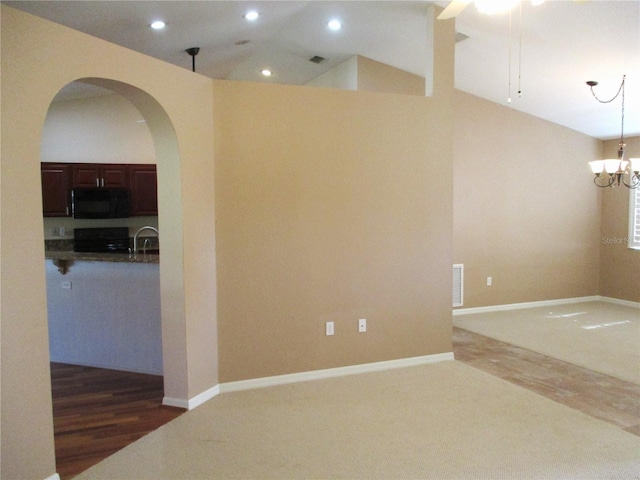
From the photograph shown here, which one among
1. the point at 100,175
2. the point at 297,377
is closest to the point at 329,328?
the point at 297,377

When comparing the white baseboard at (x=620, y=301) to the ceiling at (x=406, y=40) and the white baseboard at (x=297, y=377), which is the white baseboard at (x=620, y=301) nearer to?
the ceiling at (x=406, y=40)

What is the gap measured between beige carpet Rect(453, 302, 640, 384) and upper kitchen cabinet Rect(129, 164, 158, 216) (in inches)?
169

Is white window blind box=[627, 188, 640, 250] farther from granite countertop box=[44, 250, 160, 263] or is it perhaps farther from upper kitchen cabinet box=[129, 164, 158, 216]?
upper kitchen cabinet box=[129, 164, 158, 216]

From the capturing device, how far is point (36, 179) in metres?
2.24

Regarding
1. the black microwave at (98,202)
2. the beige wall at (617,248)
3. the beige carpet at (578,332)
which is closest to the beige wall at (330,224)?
the beige carpet at (578,332)

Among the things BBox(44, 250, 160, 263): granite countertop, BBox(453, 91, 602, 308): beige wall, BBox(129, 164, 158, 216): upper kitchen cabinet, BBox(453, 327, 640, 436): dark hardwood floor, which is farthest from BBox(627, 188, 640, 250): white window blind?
BBox(129, 164, 158, 216): upper kitchen cabinet

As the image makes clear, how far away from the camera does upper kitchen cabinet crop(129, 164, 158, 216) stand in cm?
594

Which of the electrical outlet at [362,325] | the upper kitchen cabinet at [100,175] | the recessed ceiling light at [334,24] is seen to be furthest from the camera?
the upper kitchen cabinet at [100,175]

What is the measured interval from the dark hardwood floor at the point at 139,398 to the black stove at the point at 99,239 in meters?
2.00

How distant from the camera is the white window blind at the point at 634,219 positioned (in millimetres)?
6727

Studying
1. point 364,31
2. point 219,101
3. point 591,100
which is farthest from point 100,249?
point 591,100

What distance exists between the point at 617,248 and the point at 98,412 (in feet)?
23.7

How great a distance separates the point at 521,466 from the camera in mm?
2578

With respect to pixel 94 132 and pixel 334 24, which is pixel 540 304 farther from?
pixel 94 132
